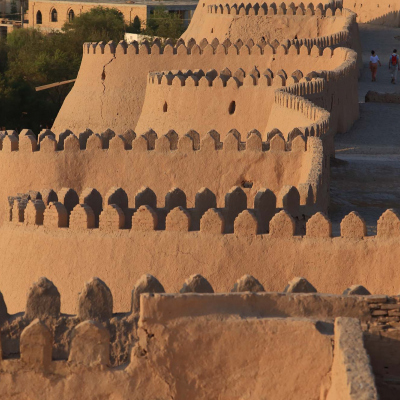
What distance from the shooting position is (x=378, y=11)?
160 ft

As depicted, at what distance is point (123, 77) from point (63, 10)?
43275 mm

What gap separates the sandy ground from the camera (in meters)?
19.1

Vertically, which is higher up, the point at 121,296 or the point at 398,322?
the point at 398,322

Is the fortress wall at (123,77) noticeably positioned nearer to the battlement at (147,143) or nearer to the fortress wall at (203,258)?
the battlement at (147,143)

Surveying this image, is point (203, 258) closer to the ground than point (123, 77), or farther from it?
farther from it

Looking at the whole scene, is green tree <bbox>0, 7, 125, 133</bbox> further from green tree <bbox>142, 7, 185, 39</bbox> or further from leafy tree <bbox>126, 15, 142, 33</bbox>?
green tree <bbox>142, 7, 185, 39</bbox>

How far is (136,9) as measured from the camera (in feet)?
229

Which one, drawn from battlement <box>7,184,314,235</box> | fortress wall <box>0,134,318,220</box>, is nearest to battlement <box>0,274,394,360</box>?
battlement <box>7,184,314,235</box>

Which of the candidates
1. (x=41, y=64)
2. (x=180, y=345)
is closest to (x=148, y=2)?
(x=41, y=64)

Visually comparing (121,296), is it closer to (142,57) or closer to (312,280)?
(312,280)

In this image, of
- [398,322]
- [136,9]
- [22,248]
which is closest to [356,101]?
[22,248]

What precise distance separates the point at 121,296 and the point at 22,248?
1.38m

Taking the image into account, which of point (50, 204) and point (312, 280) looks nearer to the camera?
point (312, 280)

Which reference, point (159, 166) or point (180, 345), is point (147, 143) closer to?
point (159, 166)
